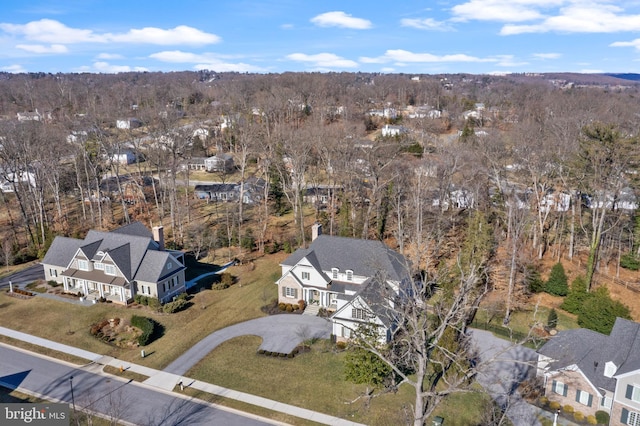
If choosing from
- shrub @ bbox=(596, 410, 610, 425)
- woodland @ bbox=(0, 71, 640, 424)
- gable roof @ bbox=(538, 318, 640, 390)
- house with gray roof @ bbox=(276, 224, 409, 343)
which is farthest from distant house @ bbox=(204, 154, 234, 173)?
shrub @ bbox=(596, 410, 610, 425)

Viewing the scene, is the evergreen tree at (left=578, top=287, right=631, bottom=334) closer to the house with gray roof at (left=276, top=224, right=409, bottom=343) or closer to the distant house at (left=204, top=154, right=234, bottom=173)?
→ the house with gray roof at (left=276, top=224, right=409, bottom=343)

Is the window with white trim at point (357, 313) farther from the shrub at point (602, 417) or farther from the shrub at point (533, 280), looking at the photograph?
the shrub at point (533, 280)

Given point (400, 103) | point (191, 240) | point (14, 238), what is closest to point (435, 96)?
point (400, 103)

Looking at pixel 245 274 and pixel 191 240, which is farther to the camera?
pixel 191 240

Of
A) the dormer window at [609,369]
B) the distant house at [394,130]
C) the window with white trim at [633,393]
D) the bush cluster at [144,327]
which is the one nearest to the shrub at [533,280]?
the dormer window at [609,369]

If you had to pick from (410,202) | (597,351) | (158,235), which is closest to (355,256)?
(410,202)

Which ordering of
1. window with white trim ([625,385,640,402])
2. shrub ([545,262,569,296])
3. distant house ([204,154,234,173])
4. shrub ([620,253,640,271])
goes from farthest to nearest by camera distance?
distant house ([204,154,234,173])
shrub ([620,253,640,271])
shrub ([545,262,569,296])
window with white trim ([625,385,640,402])

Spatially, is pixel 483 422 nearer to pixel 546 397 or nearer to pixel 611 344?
pixel 546 397
